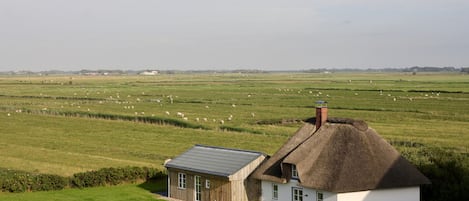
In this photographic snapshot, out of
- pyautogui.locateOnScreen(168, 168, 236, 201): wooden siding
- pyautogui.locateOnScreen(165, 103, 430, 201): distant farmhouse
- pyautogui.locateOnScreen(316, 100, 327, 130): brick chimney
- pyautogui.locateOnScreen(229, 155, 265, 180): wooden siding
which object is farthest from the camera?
pyautogui.locateOnScreen(168, 168, 236, 201): wooden siding

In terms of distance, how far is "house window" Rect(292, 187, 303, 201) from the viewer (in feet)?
95.9

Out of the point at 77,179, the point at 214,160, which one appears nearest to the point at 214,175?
the point at 214,160

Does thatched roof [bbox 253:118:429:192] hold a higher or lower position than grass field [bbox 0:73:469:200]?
higher

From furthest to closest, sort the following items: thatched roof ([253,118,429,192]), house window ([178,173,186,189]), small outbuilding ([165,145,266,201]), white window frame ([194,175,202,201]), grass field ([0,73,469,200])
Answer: grass field ([0,73,469,200]), house window ([178,173,186,189]), white window frame ([194,175,202,201]), small outbuilding ([165,145,266,201]), thatched roof ([253,118,429,192])

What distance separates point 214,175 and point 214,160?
1346mm

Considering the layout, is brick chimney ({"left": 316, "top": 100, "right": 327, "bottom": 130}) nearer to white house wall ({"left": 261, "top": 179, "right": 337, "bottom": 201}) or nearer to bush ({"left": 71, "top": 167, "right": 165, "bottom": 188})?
white house wall ({"left": 261, "top": 179, "right": 337, "bottom": 201})

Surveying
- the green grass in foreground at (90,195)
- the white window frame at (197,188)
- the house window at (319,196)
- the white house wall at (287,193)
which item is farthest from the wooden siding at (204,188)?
the house window at (319,196)

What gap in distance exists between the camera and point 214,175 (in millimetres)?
31938

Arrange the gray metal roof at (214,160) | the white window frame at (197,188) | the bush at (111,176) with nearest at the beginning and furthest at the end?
1. the gray metal roof at (214,160)
2. the white window frame at (197,188)
3. the bush at (111,176)

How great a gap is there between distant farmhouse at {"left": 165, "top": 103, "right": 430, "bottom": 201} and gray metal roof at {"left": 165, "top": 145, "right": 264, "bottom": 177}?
55 mm

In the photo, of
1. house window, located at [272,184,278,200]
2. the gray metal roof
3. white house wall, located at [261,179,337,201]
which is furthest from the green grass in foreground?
house window, located at [272,184,278,200]

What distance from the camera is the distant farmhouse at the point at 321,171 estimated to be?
28078 mm

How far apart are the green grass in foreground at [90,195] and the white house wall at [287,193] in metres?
5.88

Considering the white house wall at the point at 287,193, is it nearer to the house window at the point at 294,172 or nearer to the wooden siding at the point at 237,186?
Result: the house window at the point at 294,172
